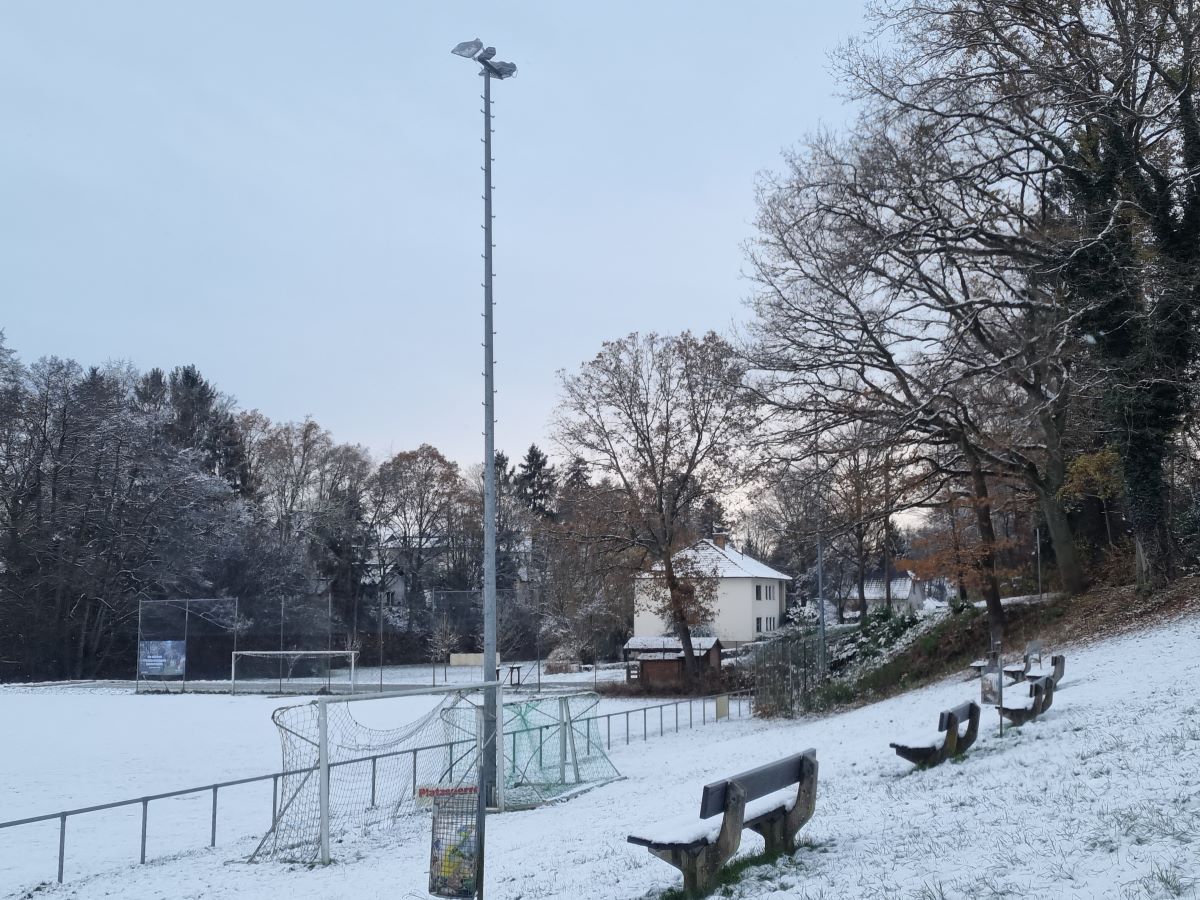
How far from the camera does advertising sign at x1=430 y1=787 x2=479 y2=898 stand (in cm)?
746

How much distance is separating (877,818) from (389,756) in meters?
10.5

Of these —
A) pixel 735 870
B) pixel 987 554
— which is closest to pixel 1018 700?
pixel 735 870

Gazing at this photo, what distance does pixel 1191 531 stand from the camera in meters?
23.8

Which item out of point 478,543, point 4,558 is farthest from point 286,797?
point 478,543

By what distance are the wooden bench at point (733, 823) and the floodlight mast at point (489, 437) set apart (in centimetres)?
771

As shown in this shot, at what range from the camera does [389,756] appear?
1712 cm

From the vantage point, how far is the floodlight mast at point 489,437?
611 inches

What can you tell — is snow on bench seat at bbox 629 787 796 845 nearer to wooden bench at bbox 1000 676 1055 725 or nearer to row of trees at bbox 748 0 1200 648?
wooden bench at bbox 1000 676 1055 725

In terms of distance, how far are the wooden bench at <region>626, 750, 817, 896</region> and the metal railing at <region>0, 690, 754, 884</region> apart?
7.09 m

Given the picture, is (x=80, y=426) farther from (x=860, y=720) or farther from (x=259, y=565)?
(x=860, y=720)

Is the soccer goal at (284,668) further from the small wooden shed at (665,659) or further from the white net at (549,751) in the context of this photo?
the white net at (549,751)

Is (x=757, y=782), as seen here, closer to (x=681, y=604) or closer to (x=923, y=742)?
(x=923, y=742)

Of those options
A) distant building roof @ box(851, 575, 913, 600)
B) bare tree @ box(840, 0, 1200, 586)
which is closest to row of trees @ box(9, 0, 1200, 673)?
bare tree @ box(840, 0, 1200, 586)

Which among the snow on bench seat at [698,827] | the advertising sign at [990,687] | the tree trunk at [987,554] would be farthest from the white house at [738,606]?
the snow on bench seat at [698,827]
